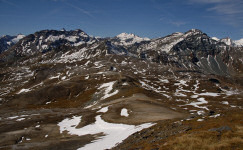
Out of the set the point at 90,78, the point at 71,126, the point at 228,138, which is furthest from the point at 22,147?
the point at 90,78

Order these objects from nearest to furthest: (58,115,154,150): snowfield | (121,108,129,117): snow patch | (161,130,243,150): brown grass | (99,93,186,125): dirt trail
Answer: (161,130,243,150): brown grass
(58,115,154,150): snowfield
(99,93,186,125): dirt trail
(121,108,129,117): snow patch

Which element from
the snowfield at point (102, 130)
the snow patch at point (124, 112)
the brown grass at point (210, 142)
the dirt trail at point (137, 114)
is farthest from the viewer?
the snow patch at point (124, 112)

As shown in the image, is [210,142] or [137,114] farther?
[137,114]

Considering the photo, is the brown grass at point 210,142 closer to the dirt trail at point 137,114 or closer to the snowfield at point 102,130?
the snowfield at point 102,130

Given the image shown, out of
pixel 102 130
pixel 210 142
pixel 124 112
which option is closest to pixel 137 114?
pixel 124 112

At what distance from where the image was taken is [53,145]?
38.0 m

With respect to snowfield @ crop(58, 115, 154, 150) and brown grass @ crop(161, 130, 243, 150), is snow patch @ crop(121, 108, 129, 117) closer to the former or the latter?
snowfield @ crop(58, 115, 154, 150)

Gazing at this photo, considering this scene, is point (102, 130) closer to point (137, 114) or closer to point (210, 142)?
point (137, 114)

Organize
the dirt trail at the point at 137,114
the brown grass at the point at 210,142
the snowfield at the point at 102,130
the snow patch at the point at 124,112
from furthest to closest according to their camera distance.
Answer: the snow patch at the point at 124,112
the dirt trail at the point at 137,114
the snowfield at the point at 102,130
the brown grass at the point at 210,142

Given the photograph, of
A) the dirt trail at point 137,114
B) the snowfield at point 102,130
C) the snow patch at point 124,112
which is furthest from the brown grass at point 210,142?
the snow patch at point 124,112

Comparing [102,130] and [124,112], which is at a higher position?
[124,112]

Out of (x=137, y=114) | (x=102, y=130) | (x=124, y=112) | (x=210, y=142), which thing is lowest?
(x=102, y=130)

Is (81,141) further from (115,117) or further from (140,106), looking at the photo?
(140,106)

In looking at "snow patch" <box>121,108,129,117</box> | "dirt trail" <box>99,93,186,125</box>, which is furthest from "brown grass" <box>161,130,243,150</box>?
"snow patch" <box>121,108,129,117</box>
